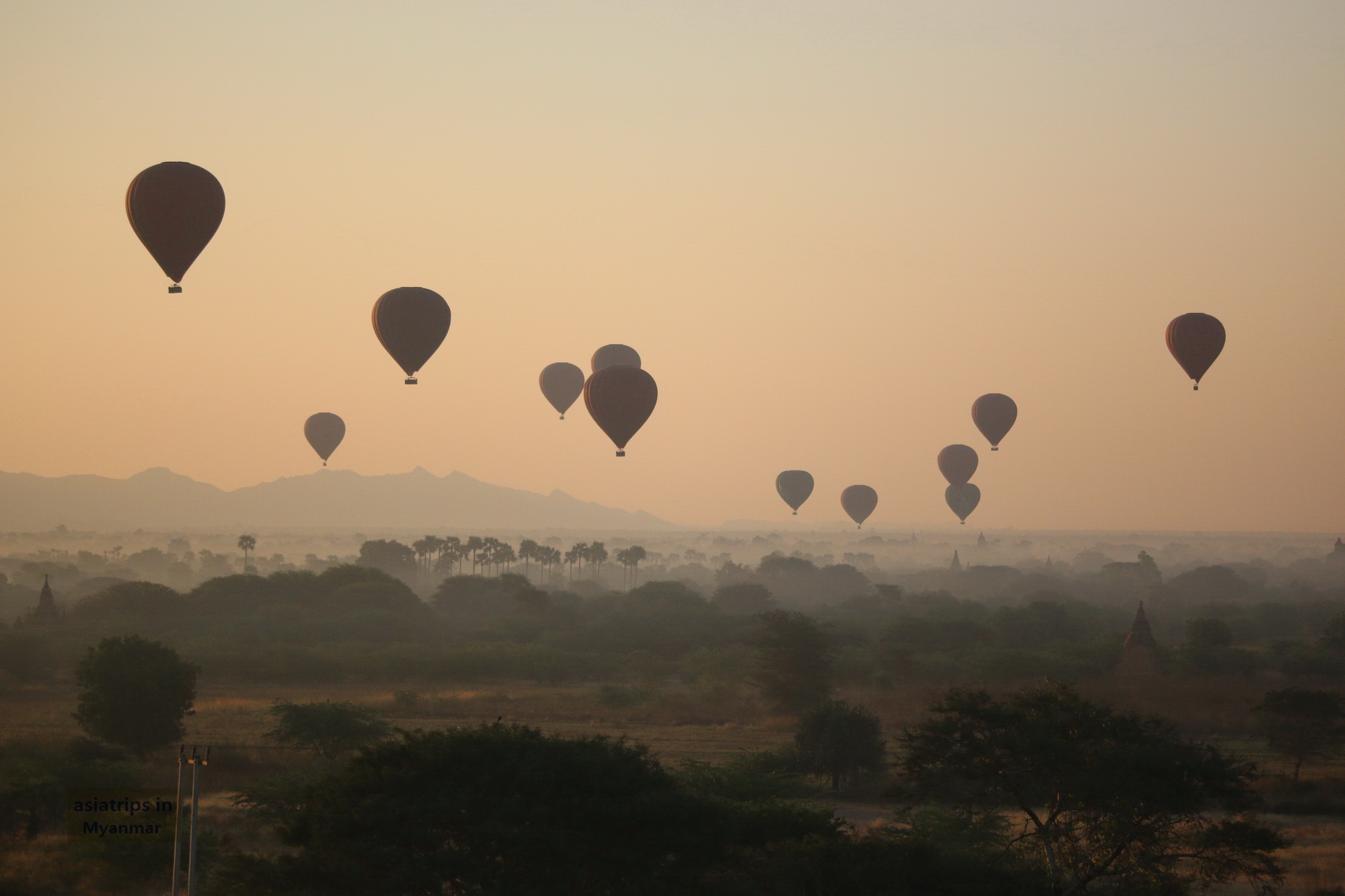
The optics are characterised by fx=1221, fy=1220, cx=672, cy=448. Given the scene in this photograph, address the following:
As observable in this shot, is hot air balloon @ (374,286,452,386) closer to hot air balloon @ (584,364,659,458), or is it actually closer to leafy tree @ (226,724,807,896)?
hot air balloon @ (584,364,659,458)

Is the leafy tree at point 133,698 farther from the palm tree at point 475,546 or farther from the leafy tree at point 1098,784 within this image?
the palm tree at point 475,546

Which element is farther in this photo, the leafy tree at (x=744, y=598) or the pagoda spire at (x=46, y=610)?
the leafy tree at (x=744, y=598)

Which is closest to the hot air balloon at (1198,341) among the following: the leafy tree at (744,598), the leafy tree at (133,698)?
the leafy tree at (133,698)

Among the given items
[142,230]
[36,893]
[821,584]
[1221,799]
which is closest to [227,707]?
[142,230]

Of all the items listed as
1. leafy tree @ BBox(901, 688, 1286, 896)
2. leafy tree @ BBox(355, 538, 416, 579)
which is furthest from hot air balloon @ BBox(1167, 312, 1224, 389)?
leafy tree @ BBox(355, 538, 416, 579)

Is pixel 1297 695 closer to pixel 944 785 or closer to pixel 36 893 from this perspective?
pixel 944 785

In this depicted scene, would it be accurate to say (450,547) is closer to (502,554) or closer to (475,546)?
(475,546)
